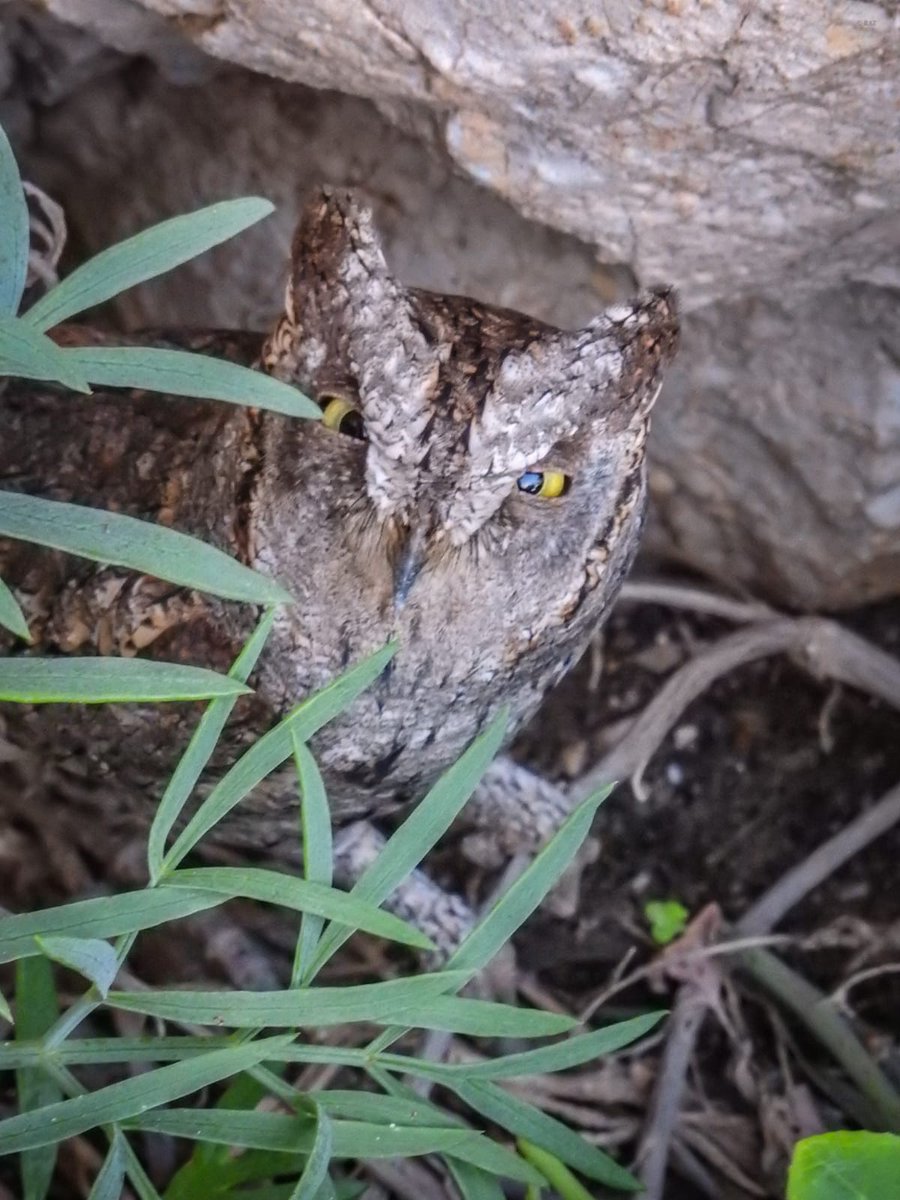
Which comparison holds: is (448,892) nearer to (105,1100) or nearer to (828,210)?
(105,1100)

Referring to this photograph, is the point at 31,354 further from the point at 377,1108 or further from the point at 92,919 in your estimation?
the point at 377,1108

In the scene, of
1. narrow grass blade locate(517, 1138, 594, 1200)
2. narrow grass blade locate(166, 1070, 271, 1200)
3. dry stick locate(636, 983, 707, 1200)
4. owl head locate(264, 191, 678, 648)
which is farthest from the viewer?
dry stick locate(636, 983, 707, 1200)

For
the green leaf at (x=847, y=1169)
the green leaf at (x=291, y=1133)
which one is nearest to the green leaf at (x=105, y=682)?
the green leaf at (x=291, y=1133)

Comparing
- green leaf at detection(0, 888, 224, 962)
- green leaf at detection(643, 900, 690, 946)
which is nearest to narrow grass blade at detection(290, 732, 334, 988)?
green leaf at detection(0, 888, 224, 962)

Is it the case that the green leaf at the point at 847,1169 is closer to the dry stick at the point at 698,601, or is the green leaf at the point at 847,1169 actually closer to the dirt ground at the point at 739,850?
the dirt ground at the point at 739,850

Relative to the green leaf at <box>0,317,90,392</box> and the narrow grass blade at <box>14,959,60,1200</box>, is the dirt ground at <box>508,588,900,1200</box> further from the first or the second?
the green leaf at <box>0,317,90,392</box>

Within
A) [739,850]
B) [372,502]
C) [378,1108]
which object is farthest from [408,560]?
[739,850]
